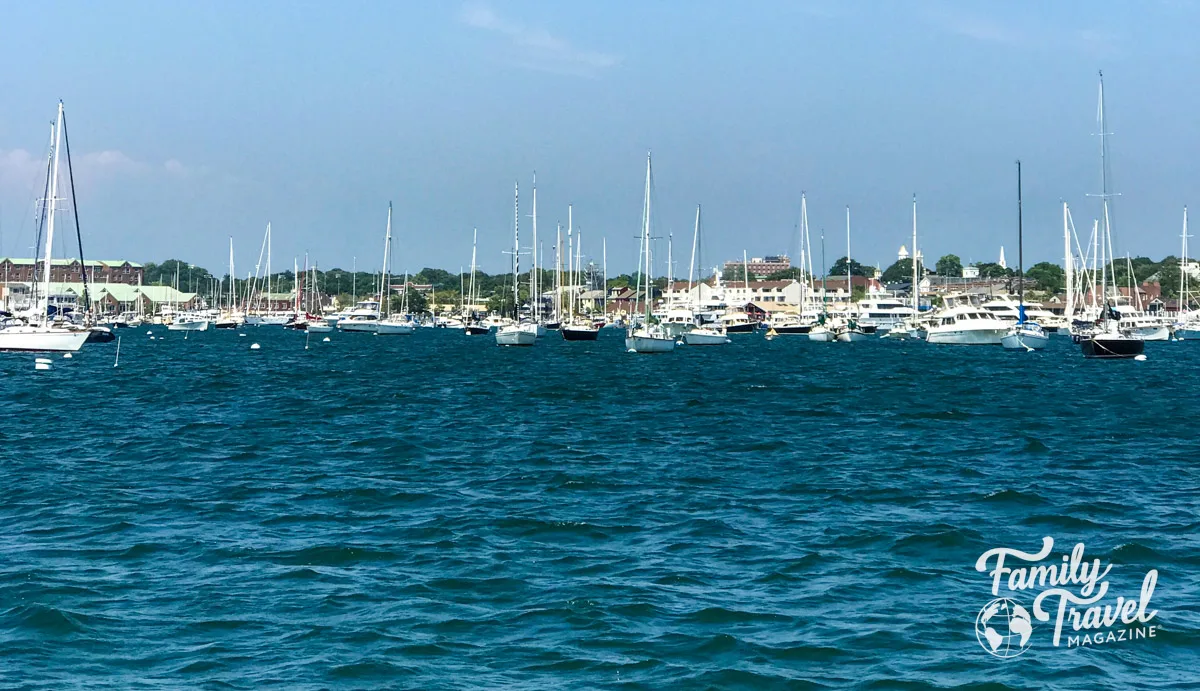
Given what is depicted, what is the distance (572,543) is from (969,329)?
3664 inches

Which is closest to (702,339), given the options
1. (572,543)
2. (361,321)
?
(361,321)

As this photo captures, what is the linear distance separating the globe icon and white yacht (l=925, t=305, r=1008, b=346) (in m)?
94.2

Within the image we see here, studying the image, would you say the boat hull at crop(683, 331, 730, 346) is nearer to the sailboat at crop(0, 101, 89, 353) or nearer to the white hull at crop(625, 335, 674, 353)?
the white hull at crop(625, 335, 674, 353)

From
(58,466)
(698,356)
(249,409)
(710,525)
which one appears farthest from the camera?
(698,356)

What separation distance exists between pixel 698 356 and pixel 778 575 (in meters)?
73.0

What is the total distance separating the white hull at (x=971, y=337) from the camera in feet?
342

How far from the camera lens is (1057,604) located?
561 inches

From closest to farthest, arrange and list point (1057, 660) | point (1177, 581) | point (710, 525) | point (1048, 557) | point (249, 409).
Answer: point (1057, 660)
point (1177, 581)
point (1048, 557)
point (710, 525)
point (249, 409)

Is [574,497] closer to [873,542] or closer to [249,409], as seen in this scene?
[873,542]

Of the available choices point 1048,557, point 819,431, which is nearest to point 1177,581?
point 1048,557

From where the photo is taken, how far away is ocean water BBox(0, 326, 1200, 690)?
40.0ft

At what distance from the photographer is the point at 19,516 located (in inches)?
770

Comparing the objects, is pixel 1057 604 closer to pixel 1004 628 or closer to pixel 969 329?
pixel 1004 628

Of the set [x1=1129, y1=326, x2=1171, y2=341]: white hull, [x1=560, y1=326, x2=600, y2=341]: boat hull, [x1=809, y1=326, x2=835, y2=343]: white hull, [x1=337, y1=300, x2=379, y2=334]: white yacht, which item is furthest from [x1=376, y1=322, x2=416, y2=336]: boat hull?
[x1=1129, y1=326, x2=1171, y2=341]: white hull
